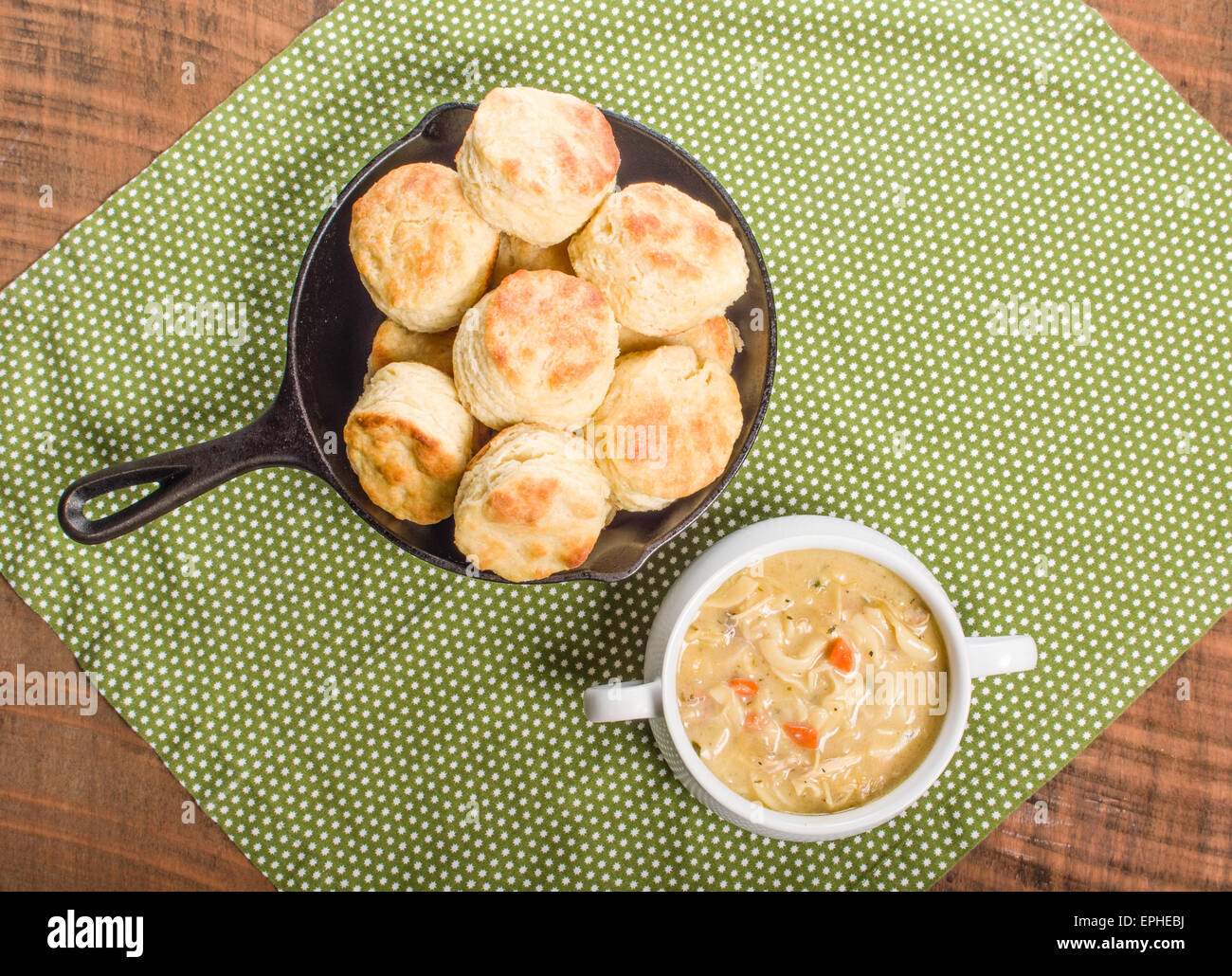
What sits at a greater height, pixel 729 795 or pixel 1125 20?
pixel 1125 20

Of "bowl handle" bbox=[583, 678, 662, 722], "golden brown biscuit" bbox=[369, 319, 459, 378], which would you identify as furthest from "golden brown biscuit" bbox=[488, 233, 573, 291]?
"bowl handle" bbox=[583, 678, 662, 722]

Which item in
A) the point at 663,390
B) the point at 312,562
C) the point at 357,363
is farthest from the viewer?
the point at 312,562

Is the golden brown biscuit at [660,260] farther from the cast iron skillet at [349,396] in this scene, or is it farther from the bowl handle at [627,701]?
the bowl handle at [627,701]

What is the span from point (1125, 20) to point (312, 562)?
2.06 m

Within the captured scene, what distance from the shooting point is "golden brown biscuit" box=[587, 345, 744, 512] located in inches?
54.8

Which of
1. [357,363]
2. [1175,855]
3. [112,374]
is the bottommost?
[1175,855]

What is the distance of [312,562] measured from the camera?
1806mm

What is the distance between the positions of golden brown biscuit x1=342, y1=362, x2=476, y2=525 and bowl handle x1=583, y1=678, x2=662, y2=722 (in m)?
0.40

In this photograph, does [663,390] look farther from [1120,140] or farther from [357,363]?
[1120,140]

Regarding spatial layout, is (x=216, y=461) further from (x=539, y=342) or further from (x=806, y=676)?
(x=806, y=676)

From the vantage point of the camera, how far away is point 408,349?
1502 mm

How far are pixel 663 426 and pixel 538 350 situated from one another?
231 millimetres

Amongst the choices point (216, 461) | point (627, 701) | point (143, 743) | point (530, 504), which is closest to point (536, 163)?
point (530, 504)

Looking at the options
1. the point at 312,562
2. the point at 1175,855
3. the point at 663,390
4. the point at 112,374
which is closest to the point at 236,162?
the point at 112,374
